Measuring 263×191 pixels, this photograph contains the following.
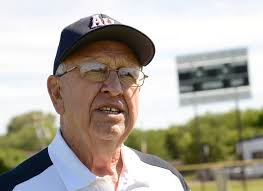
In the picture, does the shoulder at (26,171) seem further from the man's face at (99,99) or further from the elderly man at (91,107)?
the man's face at (99,99)

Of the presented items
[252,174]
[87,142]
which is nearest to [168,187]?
[87,142]

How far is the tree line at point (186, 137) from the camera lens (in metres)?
53.8

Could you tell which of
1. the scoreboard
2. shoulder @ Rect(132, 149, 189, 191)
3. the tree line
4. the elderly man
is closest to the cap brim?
the elderly man

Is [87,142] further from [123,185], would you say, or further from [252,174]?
[252,174]

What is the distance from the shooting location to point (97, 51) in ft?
8.61

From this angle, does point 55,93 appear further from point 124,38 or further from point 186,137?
point 186,137

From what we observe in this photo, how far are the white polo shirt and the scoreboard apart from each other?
29.4 metres

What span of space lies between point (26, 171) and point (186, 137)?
55.8m

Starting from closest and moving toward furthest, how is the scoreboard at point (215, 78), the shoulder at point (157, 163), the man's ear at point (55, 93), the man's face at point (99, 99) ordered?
the man's face at point (99, 99), the man's ear at point (55, 93), the shoulder at point (157, 163), the scoreboard at point (215, 78)

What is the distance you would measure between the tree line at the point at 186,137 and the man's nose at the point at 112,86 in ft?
147

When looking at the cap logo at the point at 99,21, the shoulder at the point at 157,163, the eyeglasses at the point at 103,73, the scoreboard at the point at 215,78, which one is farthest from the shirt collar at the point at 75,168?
the scoreboard at the point at 215,78

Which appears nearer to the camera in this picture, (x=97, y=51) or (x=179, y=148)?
(x=97, y=51)

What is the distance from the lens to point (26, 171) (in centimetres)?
266

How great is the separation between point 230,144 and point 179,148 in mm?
4494
